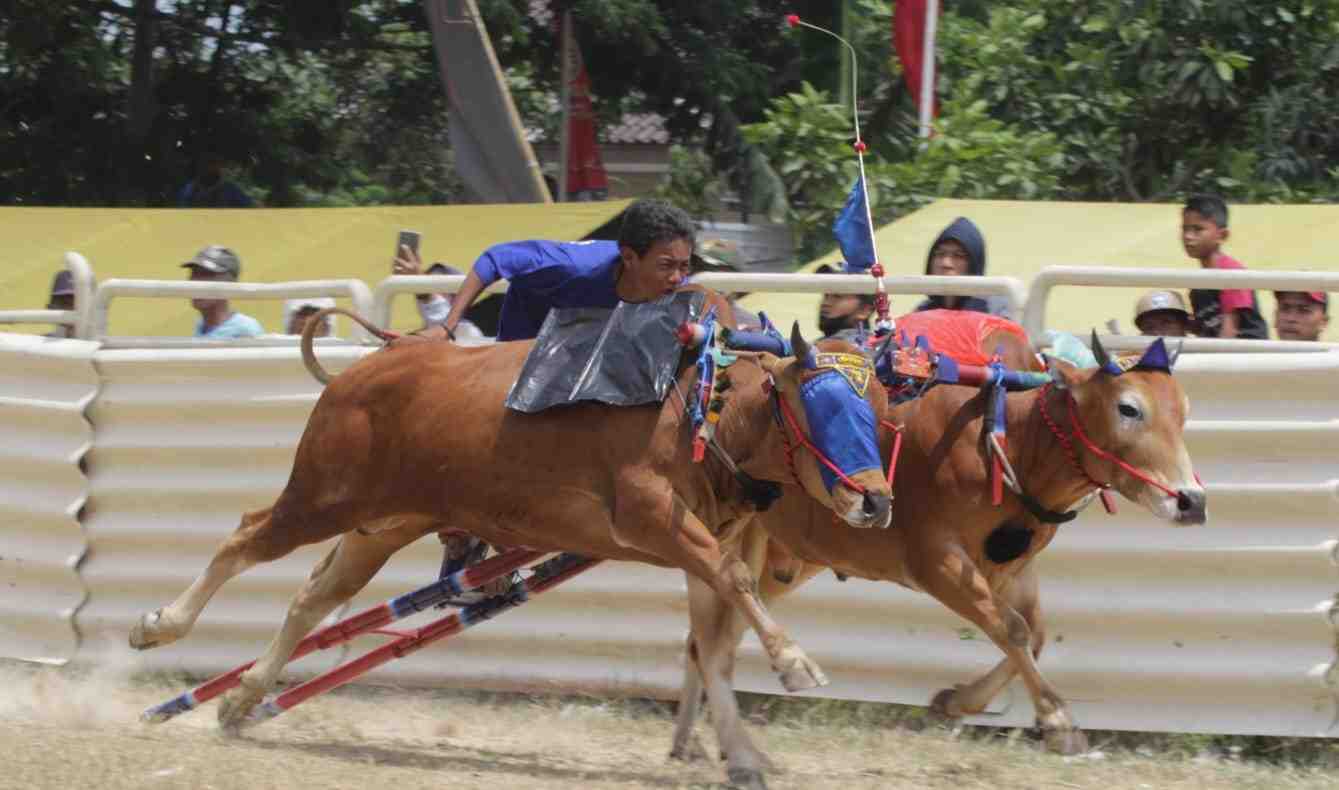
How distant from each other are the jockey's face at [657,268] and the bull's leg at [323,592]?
4.43ft

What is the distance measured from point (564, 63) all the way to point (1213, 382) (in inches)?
405

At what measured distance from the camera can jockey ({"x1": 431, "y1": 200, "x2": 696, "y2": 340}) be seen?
22.9 feet

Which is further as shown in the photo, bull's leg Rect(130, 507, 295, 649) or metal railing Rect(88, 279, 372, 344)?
metal railing Rect(88, 279, 372, 344)

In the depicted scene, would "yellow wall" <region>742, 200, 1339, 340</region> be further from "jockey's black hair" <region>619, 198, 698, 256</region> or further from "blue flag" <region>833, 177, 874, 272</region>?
"jockey's black hair" <region>619, 198, 698, 256</region>

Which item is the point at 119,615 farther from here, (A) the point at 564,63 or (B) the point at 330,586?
(A) the point at 564,63

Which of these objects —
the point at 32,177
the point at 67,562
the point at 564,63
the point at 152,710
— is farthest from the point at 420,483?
the point at 32,177

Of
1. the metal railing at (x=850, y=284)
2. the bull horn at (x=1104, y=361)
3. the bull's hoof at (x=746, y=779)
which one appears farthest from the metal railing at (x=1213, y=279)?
the bull's hoof at (x=746, y=779)

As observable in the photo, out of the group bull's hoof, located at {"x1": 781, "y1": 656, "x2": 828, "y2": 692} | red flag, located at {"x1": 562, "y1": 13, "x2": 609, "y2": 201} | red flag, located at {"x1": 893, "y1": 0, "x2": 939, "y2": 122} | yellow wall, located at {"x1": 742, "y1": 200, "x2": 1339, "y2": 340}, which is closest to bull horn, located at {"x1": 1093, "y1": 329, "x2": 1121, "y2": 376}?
bull's hoof, located at {"x1": 781, "y1": 656, "x2": 828, "y2": 692}

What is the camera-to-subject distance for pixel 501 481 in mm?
6938

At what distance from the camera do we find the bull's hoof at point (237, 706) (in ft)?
24.9

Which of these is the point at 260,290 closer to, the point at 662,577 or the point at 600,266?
the point at 600,266

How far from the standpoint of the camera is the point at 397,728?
8.38 meters

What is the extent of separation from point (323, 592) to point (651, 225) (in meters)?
1.99

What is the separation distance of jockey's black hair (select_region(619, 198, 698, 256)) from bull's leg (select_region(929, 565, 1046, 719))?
5.59 feet
